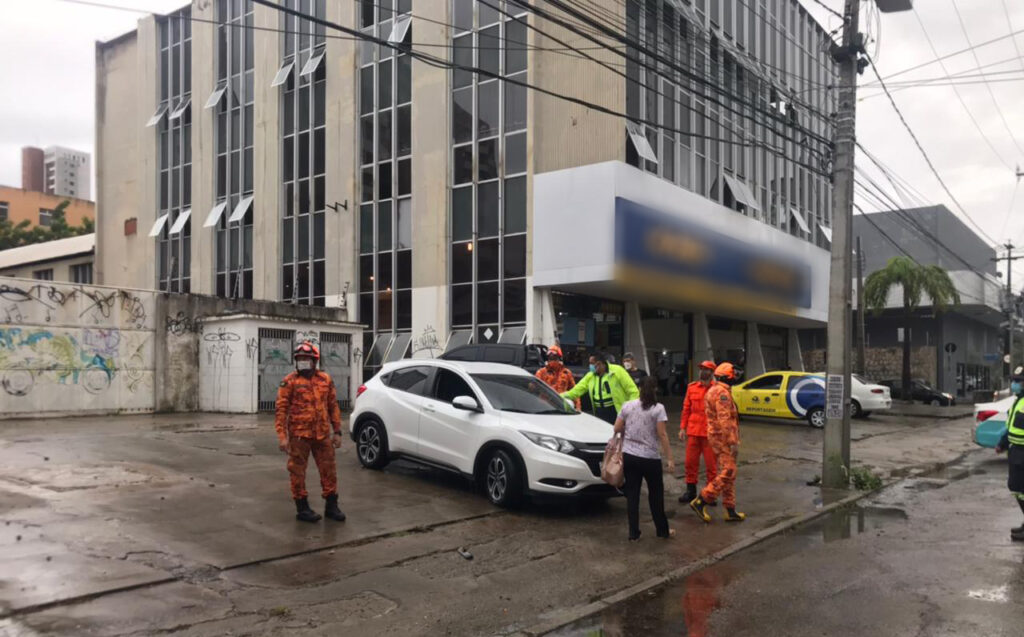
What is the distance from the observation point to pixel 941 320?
41.6m

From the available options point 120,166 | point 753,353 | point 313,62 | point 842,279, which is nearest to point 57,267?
point 120,166

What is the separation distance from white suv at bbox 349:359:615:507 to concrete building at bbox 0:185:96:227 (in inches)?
2614

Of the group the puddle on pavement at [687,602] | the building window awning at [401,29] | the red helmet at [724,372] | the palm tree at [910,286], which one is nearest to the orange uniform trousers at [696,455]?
the red helmet at [724,372]

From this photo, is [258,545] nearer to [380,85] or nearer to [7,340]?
[7,340]

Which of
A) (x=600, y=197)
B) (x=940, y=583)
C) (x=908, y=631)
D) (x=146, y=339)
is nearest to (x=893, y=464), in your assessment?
(x=940, y=583)

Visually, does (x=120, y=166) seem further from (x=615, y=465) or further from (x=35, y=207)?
(x=35, y=207)

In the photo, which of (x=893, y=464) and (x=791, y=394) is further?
(x=791, y=394)

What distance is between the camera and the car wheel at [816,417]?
Result: 20.0 meters

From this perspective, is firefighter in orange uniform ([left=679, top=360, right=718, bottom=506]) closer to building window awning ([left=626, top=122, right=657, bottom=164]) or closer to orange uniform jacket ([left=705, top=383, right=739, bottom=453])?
orange uniform jacket ([left=705, top=383, right=739, bottom=453])

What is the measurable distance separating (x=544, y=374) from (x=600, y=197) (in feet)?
36.7

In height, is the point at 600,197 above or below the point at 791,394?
above

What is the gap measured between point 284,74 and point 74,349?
17.8 m

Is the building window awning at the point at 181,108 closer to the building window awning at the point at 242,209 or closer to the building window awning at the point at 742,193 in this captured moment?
the building window awning at the point at 242,209

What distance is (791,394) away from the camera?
2058 cm
